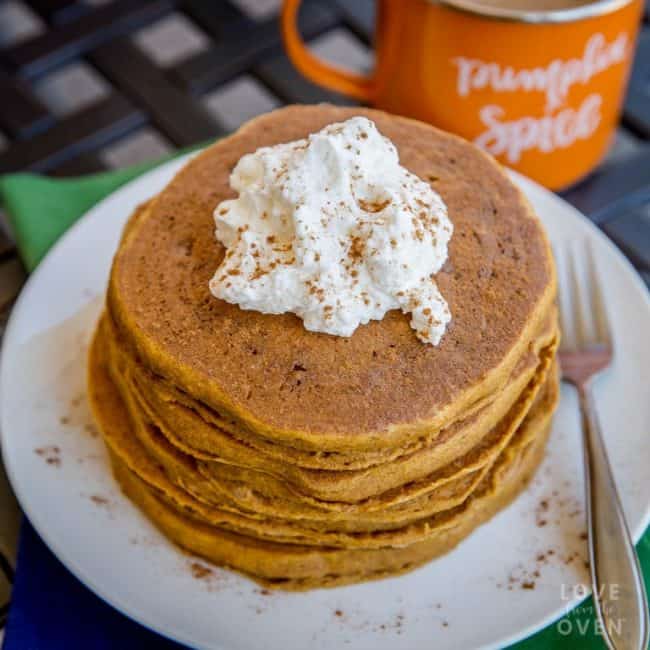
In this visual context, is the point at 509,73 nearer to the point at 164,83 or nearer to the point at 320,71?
the point at 320,71

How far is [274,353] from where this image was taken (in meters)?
1.07

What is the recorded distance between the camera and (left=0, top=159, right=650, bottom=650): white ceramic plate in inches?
43.6

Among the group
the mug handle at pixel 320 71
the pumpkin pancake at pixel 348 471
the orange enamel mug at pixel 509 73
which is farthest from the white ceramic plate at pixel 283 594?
the mug handle at pixel 320 71

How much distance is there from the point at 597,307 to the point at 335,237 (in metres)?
0.50

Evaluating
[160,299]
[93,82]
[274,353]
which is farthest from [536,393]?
[93,82]

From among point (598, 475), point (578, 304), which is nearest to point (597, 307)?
point (578, 304)

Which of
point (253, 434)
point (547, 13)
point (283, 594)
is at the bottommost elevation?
point (283, 594)

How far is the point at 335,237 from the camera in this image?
109 cm

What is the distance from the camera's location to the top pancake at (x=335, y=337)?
1028mm

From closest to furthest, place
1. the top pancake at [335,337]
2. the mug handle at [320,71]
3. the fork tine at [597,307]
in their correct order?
the top pancake at [335,337] < the fork tine at [597,307] < the mug handle at [320,71]

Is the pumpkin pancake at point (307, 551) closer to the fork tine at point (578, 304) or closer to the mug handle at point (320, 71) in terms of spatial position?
the fork tine at point (578, 304)

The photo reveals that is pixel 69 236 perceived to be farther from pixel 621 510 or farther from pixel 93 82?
pixel 621 510

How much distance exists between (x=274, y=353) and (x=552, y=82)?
0.73 meters

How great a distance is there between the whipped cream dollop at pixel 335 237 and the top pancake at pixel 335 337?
29 mm
